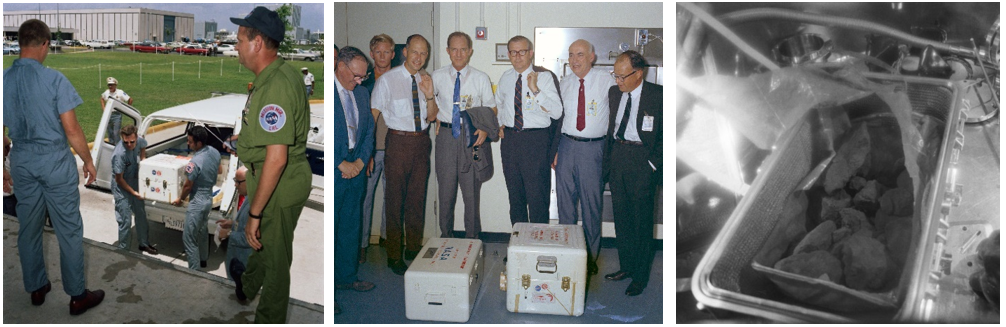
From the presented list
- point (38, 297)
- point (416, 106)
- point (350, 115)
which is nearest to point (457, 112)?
point (416, 106)

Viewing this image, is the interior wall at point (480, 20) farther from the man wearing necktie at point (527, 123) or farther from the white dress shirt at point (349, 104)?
the white dress shirt at point (349, 104)

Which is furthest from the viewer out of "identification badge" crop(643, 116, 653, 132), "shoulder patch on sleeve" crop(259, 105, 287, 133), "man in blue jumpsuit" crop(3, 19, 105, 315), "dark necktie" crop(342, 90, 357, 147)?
"identification badge" crop(643, 116, 653, 132)

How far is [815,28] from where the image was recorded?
11.0 ft

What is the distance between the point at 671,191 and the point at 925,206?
3.89 ft

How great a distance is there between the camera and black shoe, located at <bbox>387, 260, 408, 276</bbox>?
4055mm

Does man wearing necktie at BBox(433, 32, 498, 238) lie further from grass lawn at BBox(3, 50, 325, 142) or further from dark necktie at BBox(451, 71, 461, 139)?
grass lawn at BBox(3, 50, 325, 142)

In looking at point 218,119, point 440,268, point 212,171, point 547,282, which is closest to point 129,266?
point 212,171

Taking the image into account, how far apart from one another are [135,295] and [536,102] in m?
2.18

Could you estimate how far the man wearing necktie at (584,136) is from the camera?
3.99m

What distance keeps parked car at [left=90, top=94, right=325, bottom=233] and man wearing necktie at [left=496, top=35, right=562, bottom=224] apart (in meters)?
1.19

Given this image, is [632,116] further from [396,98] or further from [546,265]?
[396,98]

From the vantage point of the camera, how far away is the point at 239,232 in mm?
3287

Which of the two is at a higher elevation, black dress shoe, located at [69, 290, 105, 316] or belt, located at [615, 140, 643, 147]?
belt, located at [615, 140, 643, 147]

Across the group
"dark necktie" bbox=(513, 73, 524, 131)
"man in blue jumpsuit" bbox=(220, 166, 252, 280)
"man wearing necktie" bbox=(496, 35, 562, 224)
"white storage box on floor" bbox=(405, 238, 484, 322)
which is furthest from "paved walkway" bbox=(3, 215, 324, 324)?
"dark necktie" bbox=(513, 73, 524, 131)
